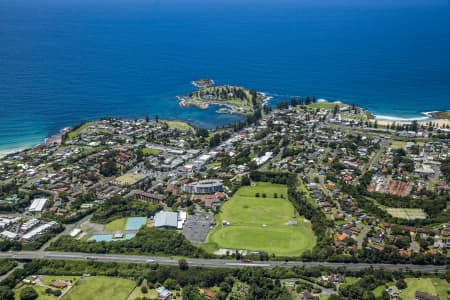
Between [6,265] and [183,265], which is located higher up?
[183,265]

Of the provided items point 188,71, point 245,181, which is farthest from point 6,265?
point 188,71

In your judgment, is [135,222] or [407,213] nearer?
[135,222]

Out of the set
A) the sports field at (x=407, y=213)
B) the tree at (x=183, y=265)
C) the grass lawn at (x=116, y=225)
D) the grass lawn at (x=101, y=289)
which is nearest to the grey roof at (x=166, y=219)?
the grass lawn at (x=116, y=225)

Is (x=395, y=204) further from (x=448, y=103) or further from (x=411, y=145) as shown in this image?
(x=448, y=103)

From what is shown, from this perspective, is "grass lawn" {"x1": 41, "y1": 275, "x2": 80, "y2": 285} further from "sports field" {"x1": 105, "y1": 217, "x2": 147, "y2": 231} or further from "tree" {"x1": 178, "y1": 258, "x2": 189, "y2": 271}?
"tree" {"x1": 178, "y1": 258, "x2": 189, "y2": 271}

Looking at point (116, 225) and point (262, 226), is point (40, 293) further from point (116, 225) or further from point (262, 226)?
point (262, 226)

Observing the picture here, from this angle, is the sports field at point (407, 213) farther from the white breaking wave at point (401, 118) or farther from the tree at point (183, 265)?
the white breaking wave at point (401, 118)

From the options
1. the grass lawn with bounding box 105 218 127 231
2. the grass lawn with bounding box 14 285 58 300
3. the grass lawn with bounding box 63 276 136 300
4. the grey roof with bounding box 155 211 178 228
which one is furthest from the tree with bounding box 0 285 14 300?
the grey roof with bounding box 155 211 178 228
